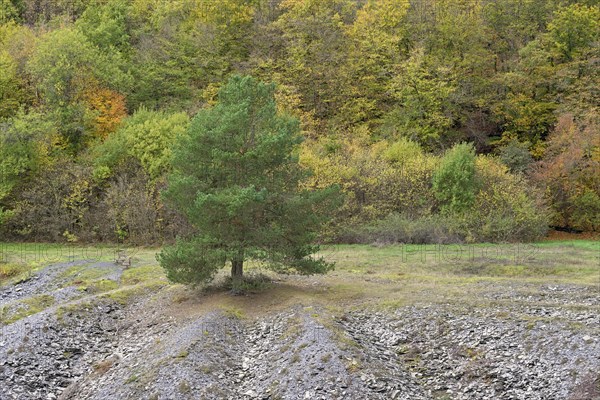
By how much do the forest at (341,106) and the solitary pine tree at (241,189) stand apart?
1562 cm

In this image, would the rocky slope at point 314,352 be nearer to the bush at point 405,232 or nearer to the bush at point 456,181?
the bush at point 405,232

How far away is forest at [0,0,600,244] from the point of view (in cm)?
4912

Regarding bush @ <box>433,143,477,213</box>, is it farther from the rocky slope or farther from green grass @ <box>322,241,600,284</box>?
the rocky slope

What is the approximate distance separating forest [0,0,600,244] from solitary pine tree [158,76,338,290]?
15.6 meters

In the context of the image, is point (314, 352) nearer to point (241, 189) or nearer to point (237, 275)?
point (241, 189)

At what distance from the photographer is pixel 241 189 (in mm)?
24562

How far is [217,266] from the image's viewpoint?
25.7 meters

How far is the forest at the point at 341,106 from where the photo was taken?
4912 cm

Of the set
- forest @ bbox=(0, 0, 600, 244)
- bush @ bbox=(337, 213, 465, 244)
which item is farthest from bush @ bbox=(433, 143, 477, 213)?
bush @ bbox=(337, 213, 465, 244)

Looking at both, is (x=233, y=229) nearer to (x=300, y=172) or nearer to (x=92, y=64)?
(x=300, y=172)

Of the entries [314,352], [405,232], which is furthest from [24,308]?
[405,232]

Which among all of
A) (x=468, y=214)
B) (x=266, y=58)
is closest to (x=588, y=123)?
(x=468, y=214)

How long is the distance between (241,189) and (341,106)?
135 ft

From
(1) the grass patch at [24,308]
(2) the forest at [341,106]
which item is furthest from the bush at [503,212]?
(1) the grass patch at [24,308]
